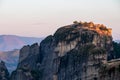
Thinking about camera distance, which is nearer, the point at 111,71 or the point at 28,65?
the point at 111,71

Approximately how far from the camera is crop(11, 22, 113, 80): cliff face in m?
109

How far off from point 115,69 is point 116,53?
82.1 metres

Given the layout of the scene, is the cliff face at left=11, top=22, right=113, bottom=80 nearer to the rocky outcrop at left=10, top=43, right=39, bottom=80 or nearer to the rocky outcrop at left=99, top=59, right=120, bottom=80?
the rocky outcrop at left=10, top=43, right=39, bottom=80

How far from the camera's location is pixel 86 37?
4818 inches

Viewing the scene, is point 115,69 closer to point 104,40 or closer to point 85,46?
point 85,46

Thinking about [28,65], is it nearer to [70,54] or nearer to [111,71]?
[70,54]

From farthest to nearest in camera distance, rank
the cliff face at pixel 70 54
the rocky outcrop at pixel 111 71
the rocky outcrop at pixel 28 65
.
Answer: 1. the rocky outcrop at pixel 28 65
2. the cliff face at pixel 70 54
3. the rocky outcrop at pixel 111 71

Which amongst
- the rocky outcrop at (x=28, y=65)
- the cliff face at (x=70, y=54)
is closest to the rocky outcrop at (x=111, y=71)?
the cliff face at (x=70, y=54)

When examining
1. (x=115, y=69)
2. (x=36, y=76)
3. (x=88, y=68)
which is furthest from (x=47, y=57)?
(x=115, y=69)

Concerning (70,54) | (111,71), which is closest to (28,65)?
(70,54)

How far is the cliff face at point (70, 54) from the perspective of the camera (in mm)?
109062

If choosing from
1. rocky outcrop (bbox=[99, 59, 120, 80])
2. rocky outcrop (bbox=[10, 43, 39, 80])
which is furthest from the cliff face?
rocky outcrop (bbox=[99, 59, 120, 80])

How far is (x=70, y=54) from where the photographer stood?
118 metres

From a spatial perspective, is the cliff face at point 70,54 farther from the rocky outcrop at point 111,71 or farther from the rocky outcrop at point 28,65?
the rocky outcrop at point 111,71
